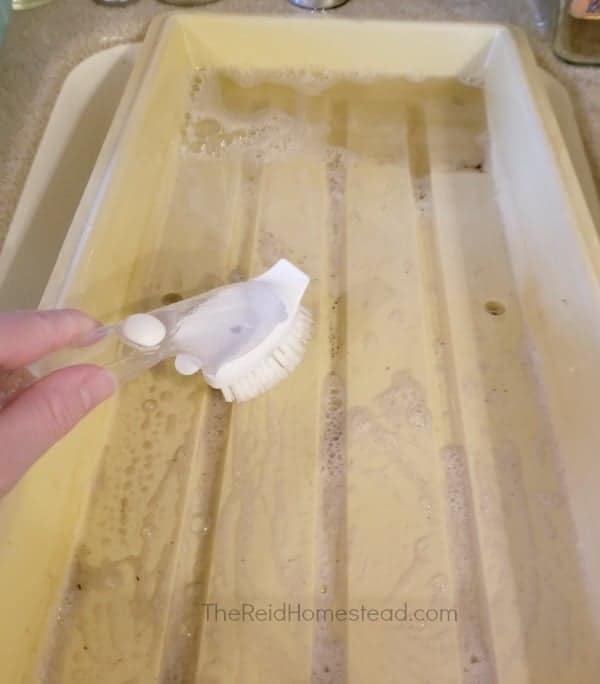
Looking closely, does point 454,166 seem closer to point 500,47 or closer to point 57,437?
point 500,47

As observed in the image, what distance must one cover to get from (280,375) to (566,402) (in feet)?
0.70

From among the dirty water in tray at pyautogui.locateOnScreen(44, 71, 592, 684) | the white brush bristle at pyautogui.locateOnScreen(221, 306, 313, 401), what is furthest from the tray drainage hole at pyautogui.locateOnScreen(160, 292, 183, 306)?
the white brush bristle at pyautogui.locateOnScreen(221, 306, 313, 401)

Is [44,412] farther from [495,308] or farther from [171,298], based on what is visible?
[495,308]

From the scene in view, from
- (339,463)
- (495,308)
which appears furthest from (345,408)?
(495,308)

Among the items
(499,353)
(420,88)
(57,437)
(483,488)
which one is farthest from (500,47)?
(57,437)

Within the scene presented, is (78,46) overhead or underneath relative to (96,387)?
overhead

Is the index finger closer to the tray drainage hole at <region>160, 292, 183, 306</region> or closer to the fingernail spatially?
the fingernail

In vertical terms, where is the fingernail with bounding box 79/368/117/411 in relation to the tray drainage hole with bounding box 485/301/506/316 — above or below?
below

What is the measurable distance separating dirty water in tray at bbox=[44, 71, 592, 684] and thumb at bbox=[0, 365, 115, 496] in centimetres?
12

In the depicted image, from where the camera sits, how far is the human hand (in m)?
0.38

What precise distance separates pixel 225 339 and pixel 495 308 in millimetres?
226

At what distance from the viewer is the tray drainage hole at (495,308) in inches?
24.5

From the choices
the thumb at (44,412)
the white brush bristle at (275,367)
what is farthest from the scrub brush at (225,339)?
the thumb at (44,412)

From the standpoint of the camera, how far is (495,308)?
0.63 metres
